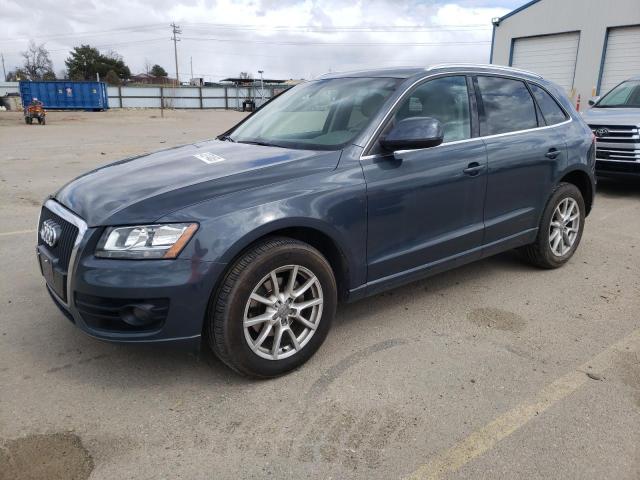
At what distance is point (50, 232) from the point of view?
10.1 ft

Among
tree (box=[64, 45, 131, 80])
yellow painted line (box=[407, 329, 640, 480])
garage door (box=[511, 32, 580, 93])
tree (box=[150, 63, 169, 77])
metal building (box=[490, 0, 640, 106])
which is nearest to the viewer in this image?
yellow painted line (box=[407, 329, 640, 480])

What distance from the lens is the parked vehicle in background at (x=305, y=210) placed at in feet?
8.75

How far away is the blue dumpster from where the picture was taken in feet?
124

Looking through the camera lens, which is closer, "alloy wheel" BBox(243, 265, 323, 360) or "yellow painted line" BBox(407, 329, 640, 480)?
"yellow painted line" BBox(407, 329, 640, 480)

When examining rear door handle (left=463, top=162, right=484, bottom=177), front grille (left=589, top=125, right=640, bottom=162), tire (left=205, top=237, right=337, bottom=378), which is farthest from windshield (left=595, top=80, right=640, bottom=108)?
tire (left=205, top=237, right=337, bottom=378)

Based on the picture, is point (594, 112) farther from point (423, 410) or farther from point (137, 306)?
point (137, 306)

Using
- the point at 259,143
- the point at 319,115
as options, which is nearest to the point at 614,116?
the point at 319,115

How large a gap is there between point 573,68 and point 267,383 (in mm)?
21272

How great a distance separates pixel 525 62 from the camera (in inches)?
874

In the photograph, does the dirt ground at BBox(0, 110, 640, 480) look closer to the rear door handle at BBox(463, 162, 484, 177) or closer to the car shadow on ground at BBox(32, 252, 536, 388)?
the car shadow on ground at BBox(32, 252, 536, 388)

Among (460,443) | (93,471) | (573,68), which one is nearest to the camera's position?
(93,471)

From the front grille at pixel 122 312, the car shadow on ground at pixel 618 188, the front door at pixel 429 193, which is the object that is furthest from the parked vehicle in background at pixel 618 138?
the front grille at pixel 122 312

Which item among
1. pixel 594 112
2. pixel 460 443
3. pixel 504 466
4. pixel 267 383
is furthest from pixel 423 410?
pixel 594 112

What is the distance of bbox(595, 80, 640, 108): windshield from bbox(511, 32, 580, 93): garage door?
1151 cm
